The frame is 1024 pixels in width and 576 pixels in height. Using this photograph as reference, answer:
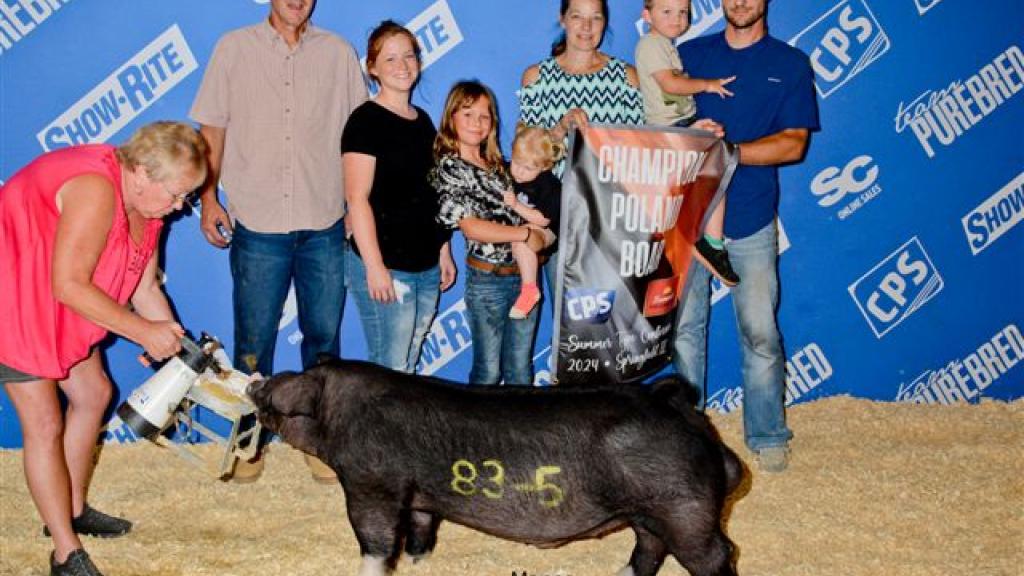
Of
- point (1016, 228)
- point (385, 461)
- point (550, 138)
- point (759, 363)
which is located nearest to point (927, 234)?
point (1016, 228)

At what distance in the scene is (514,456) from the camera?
2.75 meters

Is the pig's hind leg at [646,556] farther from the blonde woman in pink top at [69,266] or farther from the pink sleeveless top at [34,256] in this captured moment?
the pink sleeveless top at [34,256]

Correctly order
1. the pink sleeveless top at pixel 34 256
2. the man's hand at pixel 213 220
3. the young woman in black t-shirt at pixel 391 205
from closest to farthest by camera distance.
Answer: the pink sleeveless top at pixel 34 256
the young woman in black t-shirt at pixel 391 205
the man's hand at pixel 213 220

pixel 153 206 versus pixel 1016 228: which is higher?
pixel 153 206

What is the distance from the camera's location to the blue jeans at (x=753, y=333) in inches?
164

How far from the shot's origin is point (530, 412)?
9.09 ft

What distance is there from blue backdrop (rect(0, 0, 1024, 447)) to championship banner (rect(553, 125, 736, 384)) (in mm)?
968

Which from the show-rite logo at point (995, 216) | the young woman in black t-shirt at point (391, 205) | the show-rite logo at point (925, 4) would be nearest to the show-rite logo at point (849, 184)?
the show-rite logo at point (995, 216)

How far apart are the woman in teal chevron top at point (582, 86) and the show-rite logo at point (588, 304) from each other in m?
0.50

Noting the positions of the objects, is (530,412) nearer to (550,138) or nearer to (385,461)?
(385,461)

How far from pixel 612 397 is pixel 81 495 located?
2015 mm

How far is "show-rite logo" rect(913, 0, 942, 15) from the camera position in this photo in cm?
489

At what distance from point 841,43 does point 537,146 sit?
6.54 feet

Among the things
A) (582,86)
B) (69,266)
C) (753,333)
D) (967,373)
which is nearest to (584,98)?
(582,86)
